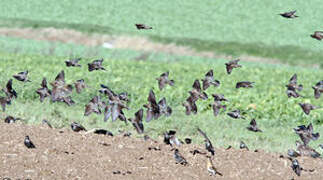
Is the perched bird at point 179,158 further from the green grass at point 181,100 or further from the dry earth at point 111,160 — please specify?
the green grass at point 181,100

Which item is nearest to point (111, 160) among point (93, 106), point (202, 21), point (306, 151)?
point (93, 106)

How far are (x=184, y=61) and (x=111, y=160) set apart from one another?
59.8 feet

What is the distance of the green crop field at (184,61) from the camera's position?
42.9 ft

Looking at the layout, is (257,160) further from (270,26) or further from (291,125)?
(270,26)

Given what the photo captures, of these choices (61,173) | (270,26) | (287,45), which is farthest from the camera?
(270,26)

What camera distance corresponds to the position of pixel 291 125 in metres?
15.0

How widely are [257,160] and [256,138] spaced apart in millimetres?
3653

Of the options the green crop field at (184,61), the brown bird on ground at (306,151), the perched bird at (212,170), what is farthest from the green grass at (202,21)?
the perched bird at (212,170)

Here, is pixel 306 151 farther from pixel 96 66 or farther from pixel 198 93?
pixel 96 66

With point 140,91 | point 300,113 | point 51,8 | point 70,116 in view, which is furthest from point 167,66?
point 51,8

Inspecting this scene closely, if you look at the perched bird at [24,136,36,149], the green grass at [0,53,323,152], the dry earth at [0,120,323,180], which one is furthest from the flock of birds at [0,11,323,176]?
the green grass at [0,53,323,152]

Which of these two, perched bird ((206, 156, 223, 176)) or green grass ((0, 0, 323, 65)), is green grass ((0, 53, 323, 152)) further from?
green grass ((0, 0, 323, 65))

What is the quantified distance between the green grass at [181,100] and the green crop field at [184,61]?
0.07 ft

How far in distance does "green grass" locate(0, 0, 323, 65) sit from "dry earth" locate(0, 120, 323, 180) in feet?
68.9
